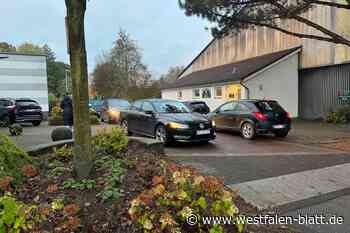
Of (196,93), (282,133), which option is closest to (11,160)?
(282,133)

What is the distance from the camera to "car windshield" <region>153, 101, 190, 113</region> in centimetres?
1016

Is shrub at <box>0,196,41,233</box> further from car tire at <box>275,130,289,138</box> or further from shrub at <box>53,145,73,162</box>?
car tire at <box>275,130,289,138</box>

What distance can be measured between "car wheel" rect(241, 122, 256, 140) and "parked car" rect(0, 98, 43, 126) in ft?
41.4

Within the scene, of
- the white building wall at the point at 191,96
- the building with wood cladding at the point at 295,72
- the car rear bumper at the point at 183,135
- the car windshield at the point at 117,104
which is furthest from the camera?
the white building wall at the point at 191,96

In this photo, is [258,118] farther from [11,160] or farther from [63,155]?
[11,160]

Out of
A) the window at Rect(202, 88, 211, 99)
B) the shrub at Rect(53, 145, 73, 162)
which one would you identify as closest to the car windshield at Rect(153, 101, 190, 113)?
the shrub at Rect(53, 145, 73, 162)

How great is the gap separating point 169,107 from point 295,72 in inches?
555

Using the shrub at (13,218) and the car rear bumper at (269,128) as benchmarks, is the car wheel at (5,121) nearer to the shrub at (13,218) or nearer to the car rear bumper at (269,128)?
the car rear bumper at (269,128)

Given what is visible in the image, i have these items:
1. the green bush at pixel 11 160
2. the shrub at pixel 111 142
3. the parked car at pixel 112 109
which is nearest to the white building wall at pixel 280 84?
the parked car at pixel 112 109

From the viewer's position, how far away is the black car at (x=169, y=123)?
29.8 ft

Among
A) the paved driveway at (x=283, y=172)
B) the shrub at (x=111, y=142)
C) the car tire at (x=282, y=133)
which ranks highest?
the shrub at (x=111, y=142)

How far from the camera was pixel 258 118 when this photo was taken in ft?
36.4

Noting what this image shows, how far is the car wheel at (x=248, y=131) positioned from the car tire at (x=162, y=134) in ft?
12.1

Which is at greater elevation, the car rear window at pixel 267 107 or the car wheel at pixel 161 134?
the car rear window at pixel 267 107
